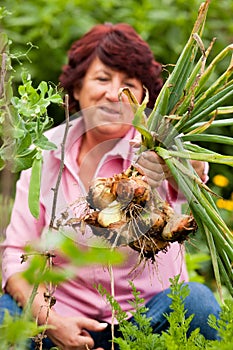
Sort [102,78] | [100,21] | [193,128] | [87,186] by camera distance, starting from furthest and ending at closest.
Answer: [100,21] → [102,78] → [87,186] → [193,128]

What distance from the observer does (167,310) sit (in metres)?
1.93

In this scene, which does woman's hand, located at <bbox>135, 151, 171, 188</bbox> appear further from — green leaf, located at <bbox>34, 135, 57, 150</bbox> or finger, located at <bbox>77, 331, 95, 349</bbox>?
finger, located at <bbox>77, 331, 95, 349</bbox>

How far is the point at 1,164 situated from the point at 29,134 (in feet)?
0.23

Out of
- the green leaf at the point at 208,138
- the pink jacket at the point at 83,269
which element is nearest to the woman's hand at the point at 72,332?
the pink jacket at the point at 83,269

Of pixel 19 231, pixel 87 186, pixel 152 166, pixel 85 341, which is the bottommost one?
pixel 85 341

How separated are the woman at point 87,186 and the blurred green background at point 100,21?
1.18 metres

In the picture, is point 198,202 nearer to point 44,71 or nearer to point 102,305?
point 102,305

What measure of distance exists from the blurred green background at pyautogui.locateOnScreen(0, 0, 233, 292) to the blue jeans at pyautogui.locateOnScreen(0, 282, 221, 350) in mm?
1531

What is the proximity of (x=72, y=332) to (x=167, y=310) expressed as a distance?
0.84 ft

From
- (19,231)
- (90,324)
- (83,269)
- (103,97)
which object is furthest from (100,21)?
(90,324)

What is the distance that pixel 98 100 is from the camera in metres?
2.17

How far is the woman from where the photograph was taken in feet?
6.15

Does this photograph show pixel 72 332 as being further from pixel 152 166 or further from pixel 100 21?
pixel 100 21

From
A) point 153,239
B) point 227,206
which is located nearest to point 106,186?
point 153,239
